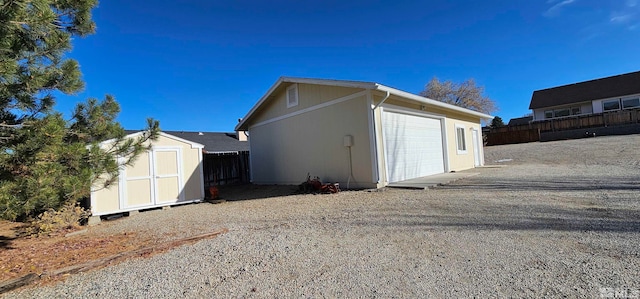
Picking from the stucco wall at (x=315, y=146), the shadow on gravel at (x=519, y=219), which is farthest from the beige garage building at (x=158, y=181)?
the shadow on gravel at (x=519, y=219)

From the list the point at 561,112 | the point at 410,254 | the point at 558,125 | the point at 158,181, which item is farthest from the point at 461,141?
the point at 561,112

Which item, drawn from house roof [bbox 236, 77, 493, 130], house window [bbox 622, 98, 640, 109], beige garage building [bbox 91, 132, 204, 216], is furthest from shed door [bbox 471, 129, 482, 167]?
house window [bbox 622, 98, 640, 109]

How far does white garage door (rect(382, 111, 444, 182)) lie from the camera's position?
8.49m

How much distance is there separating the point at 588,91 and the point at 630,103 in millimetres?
2846

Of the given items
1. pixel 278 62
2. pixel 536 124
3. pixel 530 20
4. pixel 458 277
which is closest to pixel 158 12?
pixel 278 62

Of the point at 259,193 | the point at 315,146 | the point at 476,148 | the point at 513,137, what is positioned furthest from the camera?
the point at 513,137

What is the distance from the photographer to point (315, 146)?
977 centimetres

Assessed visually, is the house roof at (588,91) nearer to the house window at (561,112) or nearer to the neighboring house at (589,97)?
the neighboring house at (589,97)

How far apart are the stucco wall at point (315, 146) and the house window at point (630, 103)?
27512mm

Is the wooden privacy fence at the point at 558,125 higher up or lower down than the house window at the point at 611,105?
lower down

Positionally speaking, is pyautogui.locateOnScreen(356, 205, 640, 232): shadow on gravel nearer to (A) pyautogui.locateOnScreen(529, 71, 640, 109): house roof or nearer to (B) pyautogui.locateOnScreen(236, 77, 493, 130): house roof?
(B) pyautogui.locateOnScreen(236, 77, 493, 130): house roof

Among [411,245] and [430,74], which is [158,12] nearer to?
[411,245]

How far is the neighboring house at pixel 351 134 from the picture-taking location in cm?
814

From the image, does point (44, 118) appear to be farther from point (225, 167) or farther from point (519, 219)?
point (225, 167)
